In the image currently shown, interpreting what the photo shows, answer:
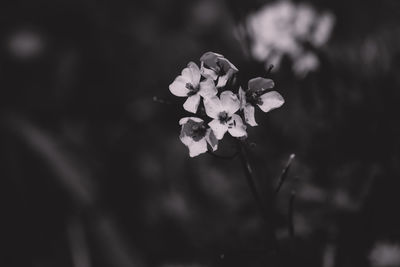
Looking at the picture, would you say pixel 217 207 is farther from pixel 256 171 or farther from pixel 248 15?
pixel 248 15

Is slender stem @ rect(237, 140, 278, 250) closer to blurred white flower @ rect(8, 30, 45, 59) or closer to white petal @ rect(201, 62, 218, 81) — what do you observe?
white petal @ rect(201, 62, 218, 81)

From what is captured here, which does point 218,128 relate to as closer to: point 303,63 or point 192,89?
point 192,89

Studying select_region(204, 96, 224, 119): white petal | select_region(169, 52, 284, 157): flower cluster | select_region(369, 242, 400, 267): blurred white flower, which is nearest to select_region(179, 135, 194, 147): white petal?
select_region(169, 52, 284, 157): flower cluster

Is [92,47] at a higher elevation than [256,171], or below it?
higher

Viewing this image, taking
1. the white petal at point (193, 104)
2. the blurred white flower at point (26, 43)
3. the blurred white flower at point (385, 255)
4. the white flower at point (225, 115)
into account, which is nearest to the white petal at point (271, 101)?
the white flower at point (225, 115)

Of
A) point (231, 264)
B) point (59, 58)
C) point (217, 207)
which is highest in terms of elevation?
point (59, 58)

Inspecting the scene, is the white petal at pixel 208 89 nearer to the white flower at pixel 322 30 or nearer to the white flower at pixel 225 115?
the white flower at pixel 225 115

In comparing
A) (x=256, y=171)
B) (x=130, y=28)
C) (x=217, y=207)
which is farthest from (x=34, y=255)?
(x=130, y=28)
